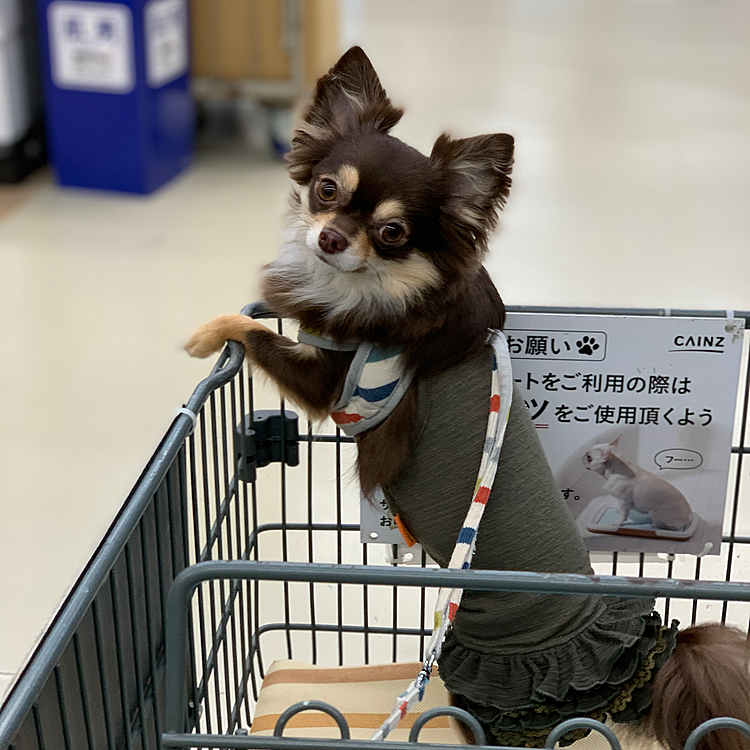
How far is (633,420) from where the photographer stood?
4.96 ft

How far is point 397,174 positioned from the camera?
1.28 m

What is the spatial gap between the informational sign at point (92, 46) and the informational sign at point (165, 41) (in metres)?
0.09

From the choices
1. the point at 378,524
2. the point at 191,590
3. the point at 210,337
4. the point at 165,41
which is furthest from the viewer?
the point at 165,41

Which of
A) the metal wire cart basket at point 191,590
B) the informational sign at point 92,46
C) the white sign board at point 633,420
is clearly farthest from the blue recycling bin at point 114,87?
the white sign board at point 633,420

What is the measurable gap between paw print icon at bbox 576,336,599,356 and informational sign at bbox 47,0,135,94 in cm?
308

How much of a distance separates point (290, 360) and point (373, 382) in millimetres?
125

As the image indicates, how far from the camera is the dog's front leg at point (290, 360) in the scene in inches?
54.7

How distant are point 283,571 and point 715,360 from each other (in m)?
0.84

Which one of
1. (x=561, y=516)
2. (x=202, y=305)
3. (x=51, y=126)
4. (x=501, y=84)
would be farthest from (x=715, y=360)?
(x=501, y=84)

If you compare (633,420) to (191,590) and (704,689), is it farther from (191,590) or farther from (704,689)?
(191,590)

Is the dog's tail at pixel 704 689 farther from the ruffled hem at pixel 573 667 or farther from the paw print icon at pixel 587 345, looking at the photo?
the paw print icon at pixel 587 345

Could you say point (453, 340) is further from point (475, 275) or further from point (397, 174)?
point (397, 174)

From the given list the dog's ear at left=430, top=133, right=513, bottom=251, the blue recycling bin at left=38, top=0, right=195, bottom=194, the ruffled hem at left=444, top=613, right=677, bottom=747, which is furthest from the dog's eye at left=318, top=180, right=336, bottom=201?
the blue recycling bin at left=38, top=0, right=195, bottom=194

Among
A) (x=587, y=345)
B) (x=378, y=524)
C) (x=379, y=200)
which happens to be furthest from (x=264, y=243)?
(x=379, y=200)
